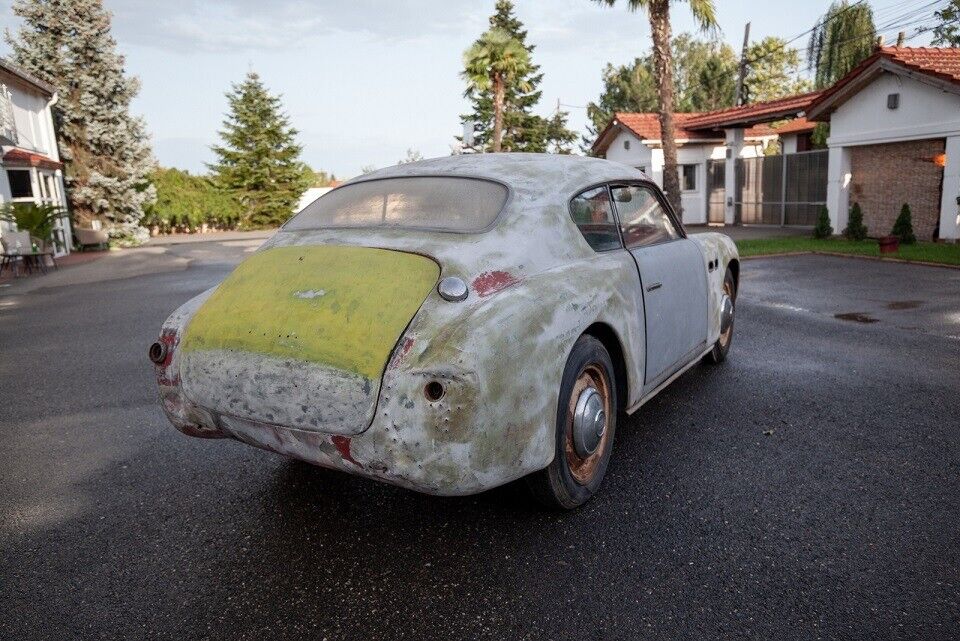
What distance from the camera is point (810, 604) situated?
234 centimetres

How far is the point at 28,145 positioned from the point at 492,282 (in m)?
26.1

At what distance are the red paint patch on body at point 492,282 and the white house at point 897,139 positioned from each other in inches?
597

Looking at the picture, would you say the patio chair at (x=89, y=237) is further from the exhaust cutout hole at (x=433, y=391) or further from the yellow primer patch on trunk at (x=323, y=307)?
the exhaust cutout hole at (x=433, y=391)

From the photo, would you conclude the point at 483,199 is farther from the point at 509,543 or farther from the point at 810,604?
the point at 810,604

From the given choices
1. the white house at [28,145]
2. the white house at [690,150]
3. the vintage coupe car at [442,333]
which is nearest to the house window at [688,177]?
the white house at [690,150]

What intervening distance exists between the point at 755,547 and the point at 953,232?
15209 millimetres

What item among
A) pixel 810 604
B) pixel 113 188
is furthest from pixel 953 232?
pixel 113 188

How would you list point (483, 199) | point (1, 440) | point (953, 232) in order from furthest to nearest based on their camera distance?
point (953, 232) → point (1, 440) → point (483, 199)

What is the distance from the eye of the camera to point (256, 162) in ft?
138

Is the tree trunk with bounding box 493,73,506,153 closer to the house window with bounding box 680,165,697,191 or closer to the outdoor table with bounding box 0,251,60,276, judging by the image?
the house window with bounding box 680,165,697,191

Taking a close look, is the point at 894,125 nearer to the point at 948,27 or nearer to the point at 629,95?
the point at 948,27

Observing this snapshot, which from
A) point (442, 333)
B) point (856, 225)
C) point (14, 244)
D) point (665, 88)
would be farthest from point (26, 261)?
point (856, 225)

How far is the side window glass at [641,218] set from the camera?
12.7ft

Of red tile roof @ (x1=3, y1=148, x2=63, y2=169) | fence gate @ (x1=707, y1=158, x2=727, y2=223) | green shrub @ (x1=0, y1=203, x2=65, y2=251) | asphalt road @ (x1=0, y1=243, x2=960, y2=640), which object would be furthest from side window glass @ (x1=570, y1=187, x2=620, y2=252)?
fence gate @ (x1=707, y1=158, x2=727, y2=223)
